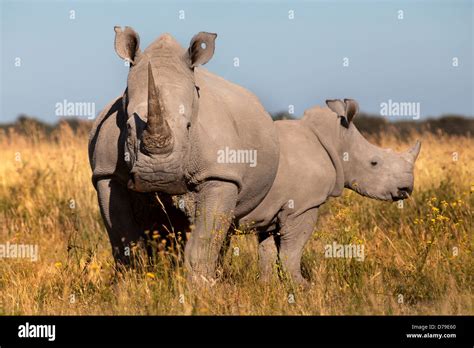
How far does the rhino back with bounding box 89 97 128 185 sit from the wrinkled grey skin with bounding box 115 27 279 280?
0.69 ft

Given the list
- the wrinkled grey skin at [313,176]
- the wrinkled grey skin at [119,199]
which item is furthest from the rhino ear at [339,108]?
the wrinkled grey skin at [119,199]

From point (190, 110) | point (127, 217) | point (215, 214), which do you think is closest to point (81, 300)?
point (127, 217)

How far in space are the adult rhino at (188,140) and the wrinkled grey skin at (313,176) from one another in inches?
21.0

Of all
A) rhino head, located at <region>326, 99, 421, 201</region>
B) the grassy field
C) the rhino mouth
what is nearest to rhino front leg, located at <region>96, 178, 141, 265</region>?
the grassy field

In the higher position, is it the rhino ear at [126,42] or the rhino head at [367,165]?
the rhino ear at [126,42]

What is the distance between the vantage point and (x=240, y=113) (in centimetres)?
792

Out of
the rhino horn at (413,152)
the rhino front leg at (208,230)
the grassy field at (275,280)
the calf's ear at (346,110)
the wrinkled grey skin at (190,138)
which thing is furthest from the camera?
the rhino horn at (413,152)

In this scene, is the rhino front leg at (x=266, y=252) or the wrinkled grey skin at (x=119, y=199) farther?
the rhino front leg at (x=266, y=252)

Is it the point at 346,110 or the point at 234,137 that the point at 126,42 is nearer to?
the point at 234,137

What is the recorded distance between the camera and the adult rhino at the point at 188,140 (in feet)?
22.1

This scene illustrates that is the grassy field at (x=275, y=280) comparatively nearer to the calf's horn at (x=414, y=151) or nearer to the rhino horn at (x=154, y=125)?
the calf's horn at (x=414, y=151)

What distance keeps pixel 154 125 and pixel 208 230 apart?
1.01m
